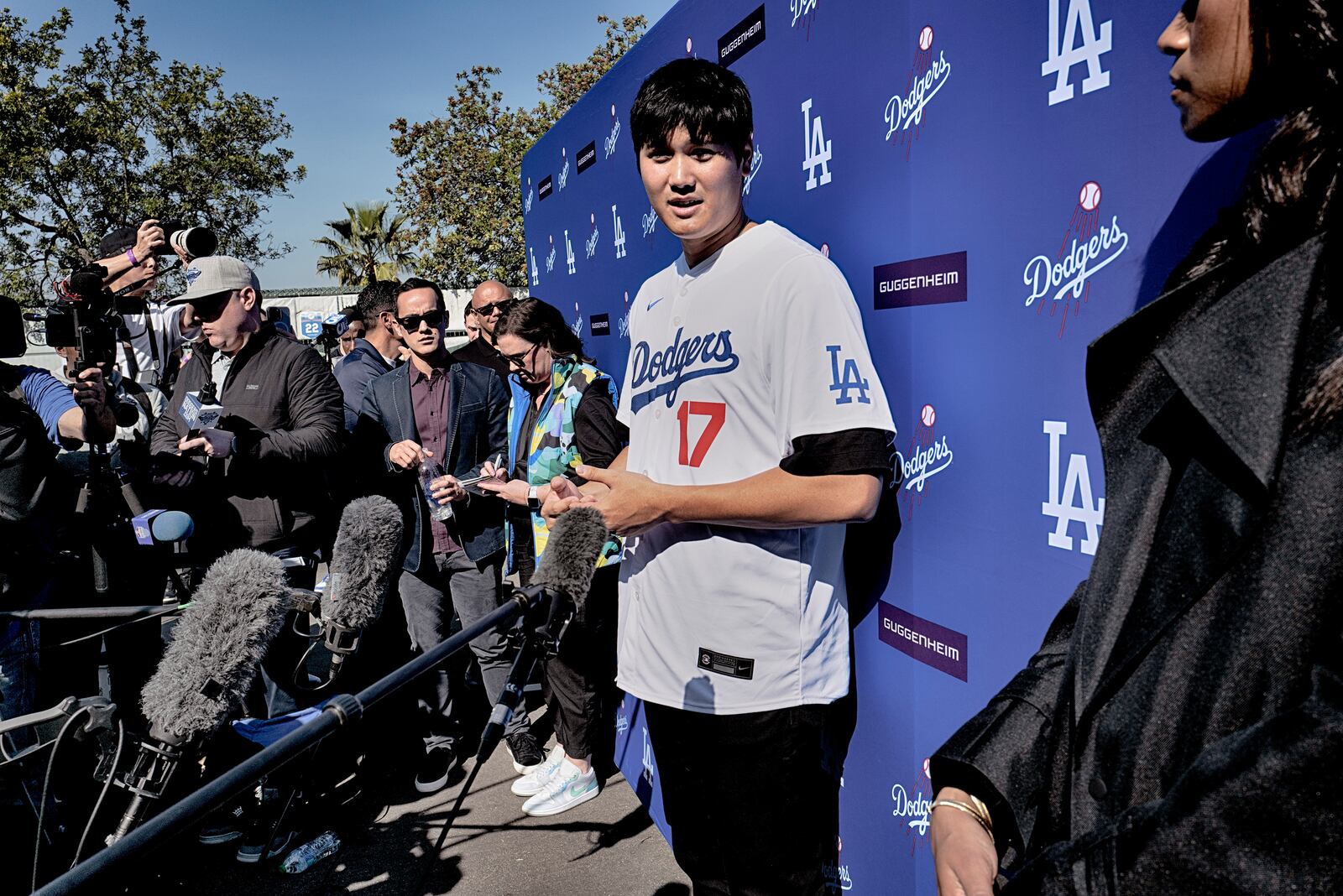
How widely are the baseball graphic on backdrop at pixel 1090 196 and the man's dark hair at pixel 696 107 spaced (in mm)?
763

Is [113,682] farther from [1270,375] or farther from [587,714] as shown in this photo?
[1270,375]

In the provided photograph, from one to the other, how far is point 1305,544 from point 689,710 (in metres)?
1.39

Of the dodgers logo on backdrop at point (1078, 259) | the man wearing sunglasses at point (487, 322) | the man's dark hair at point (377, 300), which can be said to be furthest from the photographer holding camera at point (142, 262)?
the dodgers logo on backdrop at point (1078, 259)

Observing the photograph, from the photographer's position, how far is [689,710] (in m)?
1.77

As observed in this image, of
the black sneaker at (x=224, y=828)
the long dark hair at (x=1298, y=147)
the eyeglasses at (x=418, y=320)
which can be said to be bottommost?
A: the black sneaker at (x=224, y=828)

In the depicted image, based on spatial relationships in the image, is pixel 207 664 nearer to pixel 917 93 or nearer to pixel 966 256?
pixel 966 256

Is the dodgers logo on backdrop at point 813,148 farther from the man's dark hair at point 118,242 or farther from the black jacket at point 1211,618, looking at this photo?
the man's dark hair at point 118,242

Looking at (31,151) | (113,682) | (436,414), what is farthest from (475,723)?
(31,151)

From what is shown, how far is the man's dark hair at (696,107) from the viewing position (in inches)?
69.3

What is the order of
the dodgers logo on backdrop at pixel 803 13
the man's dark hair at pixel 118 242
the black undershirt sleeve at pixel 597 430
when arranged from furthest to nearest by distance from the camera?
1. the man's dark hair at pixel 118 242
2. the black undershirt sleeve at pixel 597 430
3. the dodgers logo on backdrop at pixel 803 13

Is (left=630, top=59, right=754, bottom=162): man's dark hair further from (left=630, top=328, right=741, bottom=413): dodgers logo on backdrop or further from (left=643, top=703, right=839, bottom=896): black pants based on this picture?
(left=643, top=703, right=839, bottom=896): black pants

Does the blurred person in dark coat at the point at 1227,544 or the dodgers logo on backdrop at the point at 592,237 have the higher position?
the dodgers logo on backdrop at the point at 592,237

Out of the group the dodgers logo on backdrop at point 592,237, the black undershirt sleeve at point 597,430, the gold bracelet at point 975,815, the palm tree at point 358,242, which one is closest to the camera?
the gold bracelet at point 975,815

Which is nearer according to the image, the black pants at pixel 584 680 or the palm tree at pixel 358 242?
the black pants at pixel 584 680
